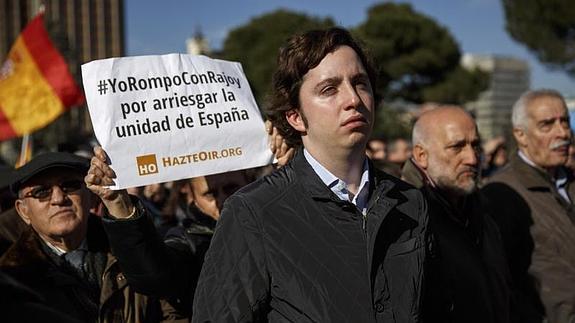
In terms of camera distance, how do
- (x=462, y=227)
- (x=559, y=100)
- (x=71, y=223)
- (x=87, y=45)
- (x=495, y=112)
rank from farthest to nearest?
(x=87, y=45)
(x=495, y=112)
(x=559, y=100)
(x=462, y=227)
(x=71, y=223)

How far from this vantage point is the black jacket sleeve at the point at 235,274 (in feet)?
7.23

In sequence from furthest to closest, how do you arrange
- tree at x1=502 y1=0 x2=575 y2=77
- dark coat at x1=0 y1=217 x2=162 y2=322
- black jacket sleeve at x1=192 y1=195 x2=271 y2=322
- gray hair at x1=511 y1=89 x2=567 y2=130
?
tree at x1=502 y1=0 x2=575 y2=77
gray hair at x1=511 y1=89 x2=567 y2=130
dark coat at x1=0 y1=217 x2=162 y2=322
black jacket sleeve at x1=192 y1=195 x2=271 y2=322

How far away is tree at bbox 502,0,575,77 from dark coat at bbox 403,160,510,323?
88.1ft

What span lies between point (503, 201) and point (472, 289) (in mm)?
953

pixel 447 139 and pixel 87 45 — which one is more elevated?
pixel 87 45

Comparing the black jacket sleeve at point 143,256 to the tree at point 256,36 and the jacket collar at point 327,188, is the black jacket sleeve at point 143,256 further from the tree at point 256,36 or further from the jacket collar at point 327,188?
the tree at point 256,36

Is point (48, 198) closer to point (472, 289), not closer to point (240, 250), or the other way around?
point (240, 250)

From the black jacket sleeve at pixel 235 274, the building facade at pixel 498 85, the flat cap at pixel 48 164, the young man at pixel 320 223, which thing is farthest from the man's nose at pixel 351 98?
the building facade at pixel 498 85

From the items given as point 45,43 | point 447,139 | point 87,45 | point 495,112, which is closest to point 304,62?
point 447,139

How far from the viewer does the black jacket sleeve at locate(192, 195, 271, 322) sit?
221 cm

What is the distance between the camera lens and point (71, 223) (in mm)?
3090

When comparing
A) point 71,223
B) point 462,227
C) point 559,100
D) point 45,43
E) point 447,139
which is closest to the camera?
point 71,223

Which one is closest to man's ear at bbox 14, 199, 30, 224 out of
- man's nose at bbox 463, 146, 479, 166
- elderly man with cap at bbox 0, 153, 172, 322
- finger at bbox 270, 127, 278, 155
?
elderly man with cap at bbox 0, 153, 172, 322

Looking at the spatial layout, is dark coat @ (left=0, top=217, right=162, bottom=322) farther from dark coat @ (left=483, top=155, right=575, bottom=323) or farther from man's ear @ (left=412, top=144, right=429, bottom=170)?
dark coat @ (left=483, top=155, right=575, bottom=323)
